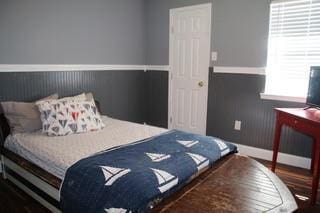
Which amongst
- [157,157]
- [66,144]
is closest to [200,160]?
[157,157]

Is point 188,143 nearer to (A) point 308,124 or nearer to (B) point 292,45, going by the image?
(A) point 308,124

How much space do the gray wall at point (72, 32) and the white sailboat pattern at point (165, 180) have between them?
2.26 metres

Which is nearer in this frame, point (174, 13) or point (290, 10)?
point (290, 10)

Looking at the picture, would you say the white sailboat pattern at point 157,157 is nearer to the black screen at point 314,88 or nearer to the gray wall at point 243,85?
the black screen at point 314,88

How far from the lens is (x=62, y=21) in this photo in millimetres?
3250

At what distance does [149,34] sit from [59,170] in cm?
Answer: 309

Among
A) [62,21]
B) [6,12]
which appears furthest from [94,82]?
[6,12]

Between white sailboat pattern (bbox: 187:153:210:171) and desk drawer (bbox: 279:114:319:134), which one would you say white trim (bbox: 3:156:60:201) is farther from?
desk drawer (bbox: 279:114:319:134)

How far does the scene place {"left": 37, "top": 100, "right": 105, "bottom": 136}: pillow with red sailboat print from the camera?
2.54 m

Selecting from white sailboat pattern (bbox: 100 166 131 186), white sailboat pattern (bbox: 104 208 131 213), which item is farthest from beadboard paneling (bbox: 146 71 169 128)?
white sailboat pattern (bbox: 104 208 131 213)

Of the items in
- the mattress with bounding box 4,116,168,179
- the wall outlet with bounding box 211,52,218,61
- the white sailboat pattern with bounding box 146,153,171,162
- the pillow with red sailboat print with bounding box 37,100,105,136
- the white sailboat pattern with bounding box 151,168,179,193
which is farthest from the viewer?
the wall outlet with bounding box 211,52,218,61

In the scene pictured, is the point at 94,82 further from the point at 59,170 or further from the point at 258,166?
the point at 258,166

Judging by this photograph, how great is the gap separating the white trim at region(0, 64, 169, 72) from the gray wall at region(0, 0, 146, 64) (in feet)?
0.16

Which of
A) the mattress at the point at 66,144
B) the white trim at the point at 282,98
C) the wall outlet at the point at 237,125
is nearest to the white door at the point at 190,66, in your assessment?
the wall outlet at the point at 237,125
